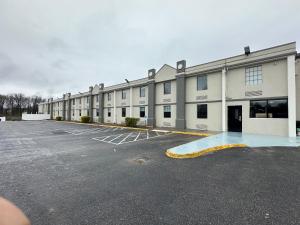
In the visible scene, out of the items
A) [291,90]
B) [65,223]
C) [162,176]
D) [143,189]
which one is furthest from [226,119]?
[65,223]

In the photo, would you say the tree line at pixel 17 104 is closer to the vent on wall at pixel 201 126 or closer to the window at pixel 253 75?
the vent on wall at pixel 201 126

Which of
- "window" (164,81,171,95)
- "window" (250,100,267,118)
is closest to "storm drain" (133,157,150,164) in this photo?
"window" (250,100,267,118)

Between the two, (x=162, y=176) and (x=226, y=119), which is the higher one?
(x=226, y=119)

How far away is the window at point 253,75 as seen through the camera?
13320 millimetres

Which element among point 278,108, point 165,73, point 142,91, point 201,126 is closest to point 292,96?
point 278,108

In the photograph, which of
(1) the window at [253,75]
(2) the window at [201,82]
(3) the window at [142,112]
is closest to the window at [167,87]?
(2) the window at [201,82]

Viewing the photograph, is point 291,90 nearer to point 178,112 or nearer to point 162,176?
point 178,112

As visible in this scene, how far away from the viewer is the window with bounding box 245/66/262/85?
13.3 meters

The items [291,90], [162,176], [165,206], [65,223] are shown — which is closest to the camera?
[65,223]

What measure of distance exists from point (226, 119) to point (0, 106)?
96.1 m

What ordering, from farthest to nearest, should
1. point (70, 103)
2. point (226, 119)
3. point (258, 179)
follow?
point (70, 103), point (226, 119), point (258, 179)

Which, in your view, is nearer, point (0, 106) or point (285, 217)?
point (285, 217)

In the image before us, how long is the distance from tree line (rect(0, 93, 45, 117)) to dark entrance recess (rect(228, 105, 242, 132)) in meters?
90.2

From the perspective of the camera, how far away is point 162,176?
489 cm
